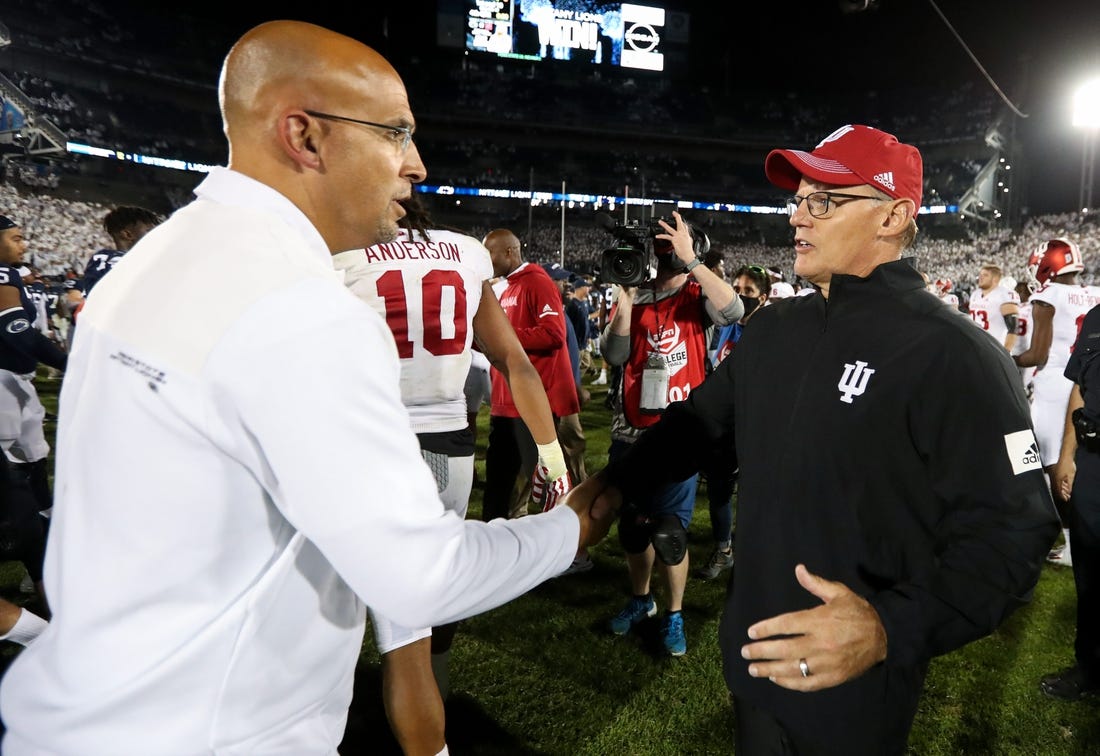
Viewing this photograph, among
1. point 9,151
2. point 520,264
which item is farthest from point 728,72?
point 520,264

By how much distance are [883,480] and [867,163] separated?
0.86 meters

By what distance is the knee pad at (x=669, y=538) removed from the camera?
176cm

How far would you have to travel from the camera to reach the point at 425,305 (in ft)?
8.73

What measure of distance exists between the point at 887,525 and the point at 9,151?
34.3 m

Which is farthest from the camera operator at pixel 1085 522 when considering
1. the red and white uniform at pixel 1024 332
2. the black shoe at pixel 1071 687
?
the red and white uniform at pixel 1024 332

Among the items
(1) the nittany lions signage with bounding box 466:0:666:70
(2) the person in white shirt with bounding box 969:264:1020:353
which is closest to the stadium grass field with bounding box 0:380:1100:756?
(2) the person in white shirt with bounding box 969:264:1020:353

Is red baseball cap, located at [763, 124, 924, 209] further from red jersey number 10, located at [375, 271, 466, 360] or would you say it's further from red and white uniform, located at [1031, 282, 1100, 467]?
red and white uniform, located at [1031, 282, 1100, 467]

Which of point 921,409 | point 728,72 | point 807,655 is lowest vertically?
point 807,655

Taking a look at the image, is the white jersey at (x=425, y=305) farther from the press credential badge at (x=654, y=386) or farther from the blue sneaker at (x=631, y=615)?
the blue sneaker at (x=631, y=615)

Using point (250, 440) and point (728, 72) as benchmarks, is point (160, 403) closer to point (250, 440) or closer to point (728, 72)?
point (250, 440)

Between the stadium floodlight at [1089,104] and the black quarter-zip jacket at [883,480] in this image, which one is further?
the stadium floodlight at [1089,104]

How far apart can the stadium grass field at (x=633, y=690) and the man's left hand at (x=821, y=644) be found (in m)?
2.04

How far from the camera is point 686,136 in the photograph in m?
47.6

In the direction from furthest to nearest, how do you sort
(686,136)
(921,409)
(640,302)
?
(686,136) → (640,302) → (921,409)
